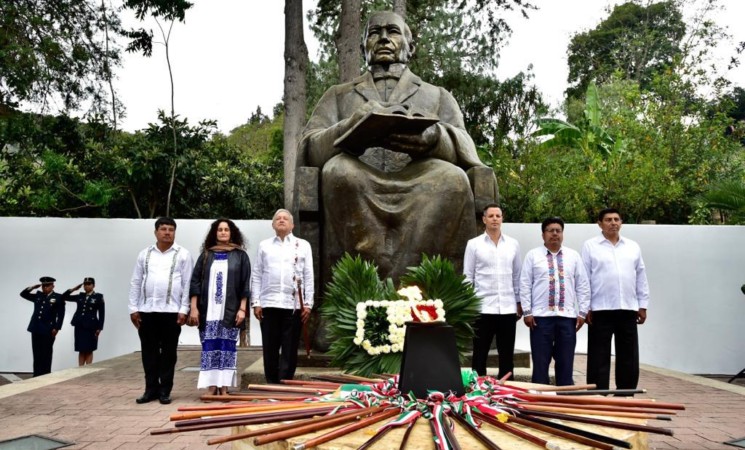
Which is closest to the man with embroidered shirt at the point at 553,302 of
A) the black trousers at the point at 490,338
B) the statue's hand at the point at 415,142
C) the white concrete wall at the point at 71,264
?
the black trousers at the point at 490,338

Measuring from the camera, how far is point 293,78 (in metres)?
10.4

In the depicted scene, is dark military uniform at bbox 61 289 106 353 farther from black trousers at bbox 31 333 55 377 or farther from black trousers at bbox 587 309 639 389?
black trousers at bbox 587 309 639 389

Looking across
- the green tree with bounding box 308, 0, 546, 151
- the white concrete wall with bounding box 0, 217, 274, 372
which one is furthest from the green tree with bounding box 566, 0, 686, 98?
the white concrete wall with bounding box 0, 217, 274, 372

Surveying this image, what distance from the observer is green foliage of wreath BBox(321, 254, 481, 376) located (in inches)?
149

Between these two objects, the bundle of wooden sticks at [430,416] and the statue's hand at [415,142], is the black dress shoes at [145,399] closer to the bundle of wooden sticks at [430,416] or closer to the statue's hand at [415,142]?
the statue's hand at [415,142]

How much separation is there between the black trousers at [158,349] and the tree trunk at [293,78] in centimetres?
528

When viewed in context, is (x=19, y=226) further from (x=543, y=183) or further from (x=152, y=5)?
(x=543, y=183)

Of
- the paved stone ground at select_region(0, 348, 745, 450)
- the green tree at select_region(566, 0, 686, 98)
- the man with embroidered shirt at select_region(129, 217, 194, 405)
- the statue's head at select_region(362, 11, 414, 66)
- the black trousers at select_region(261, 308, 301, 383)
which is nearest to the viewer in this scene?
the paved stone ground at select_region(0, 348, 745, 450)

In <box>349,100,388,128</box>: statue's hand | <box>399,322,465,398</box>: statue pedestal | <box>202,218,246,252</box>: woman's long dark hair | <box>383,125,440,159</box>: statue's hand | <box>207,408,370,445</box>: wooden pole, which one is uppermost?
<box>349,100,388,128</box>: statue's hand

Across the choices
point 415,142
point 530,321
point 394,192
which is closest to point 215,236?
point 394,192

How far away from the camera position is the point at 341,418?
1660 millimetres

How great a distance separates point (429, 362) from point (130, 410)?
3.29m

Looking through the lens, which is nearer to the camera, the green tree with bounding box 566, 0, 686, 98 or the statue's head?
the statue's head

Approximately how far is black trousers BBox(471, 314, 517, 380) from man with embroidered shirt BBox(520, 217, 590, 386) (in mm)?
149
